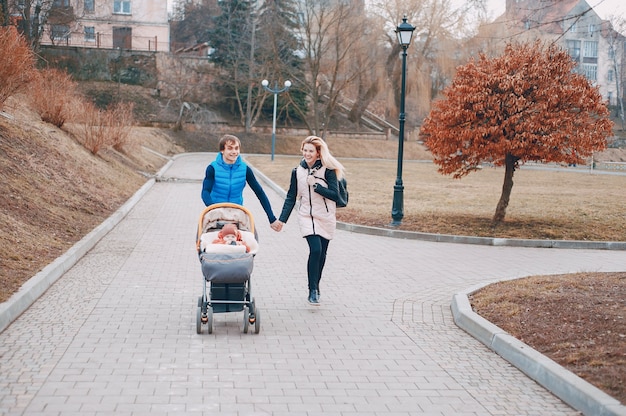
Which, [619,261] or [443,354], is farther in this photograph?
[619,261]

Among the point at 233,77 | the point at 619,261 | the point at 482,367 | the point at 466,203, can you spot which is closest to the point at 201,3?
the point at 233,77

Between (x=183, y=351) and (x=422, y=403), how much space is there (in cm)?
Result: 226

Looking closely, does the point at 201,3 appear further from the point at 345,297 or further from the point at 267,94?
the point at 345,297

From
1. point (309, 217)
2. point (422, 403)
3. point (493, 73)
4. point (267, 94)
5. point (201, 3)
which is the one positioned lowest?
point (422, 403)

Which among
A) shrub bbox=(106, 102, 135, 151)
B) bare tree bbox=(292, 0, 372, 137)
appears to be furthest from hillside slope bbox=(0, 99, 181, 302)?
bare tree bbox=(292, 0, 372, 137)

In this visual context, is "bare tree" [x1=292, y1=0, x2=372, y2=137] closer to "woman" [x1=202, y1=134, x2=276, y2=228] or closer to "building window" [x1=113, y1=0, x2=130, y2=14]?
"building window" [x1=113, y1=0, x2=130, y2=14]

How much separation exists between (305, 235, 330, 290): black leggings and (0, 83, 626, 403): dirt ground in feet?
6.14

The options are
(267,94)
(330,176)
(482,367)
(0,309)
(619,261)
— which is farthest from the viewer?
(267,94)

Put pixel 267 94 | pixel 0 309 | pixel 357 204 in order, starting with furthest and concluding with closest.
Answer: pixel 267 94 < pixel 357 204 < pixel 0 309

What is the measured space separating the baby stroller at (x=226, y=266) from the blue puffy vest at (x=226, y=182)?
0.24 m

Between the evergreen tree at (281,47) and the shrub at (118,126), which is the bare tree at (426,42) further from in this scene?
the shrub at (118,126)

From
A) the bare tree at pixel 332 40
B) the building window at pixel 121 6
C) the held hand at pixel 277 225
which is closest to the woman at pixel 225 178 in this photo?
the held hand at pixel 277 225

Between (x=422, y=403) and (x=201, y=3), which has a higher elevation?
(x=201, y=3)

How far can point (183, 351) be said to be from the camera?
6480 millimetres
